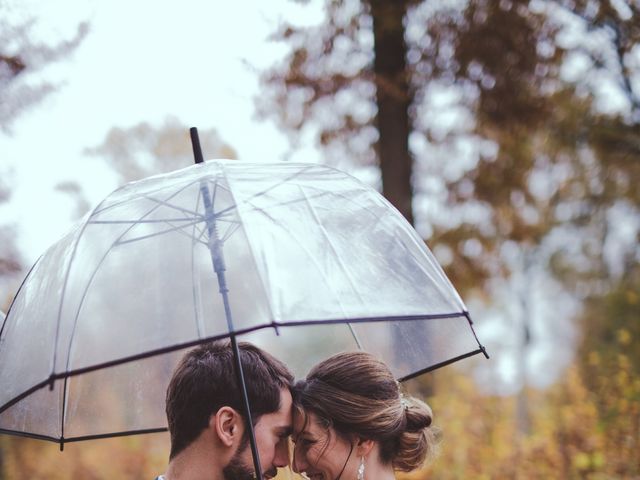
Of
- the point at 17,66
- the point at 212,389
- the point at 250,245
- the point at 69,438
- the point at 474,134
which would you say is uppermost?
the point at 17,66

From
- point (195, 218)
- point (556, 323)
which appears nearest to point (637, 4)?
point (195, 218)

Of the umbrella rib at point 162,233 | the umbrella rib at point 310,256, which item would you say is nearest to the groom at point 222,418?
the umbrella rib at point 162,233

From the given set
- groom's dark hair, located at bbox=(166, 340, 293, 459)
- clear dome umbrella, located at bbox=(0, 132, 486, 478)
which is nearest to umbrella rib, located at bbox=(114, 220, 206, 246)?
clear dome umbrella, located at bbox=(0, 132, 486, 478)

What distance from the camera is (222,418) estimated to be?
269 cm

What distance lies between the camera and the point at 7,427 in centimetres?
292

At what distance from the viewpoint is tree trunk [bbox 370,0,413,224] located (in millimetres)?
6223

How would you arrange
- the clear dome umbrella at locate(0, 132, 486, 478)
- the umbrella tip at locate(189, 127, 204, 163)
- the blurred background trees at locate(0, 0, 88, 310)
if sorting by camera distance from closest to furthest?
the clear dome umbrella at locate(0, 132, 486, 478) < the umbrella tip at locate(189, 127, 204, 163) < the blurred background trees at locate(0, 0, 88, 310)

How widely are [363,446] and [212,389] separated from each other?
61 cm

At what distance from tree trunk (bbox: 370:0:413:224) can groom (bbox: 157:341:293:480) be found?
139 inches

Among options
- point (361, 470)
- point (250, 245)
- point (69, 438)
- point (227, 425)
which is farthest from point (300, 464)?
point (250, 245)

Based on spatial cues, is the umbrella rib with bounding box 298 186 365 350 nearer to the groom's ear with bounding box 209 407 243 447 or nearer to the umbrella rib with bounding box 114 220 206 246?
the umbrella rib with bounding box 114 220 206 246

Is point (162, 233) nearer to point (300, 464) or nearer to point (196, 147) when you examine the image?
point (196, 147)

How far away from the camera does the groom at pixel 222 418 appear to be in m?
2.68

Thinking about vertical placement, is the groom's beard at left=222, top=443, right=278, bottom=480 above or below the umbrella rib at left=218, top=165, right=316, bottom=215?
below
